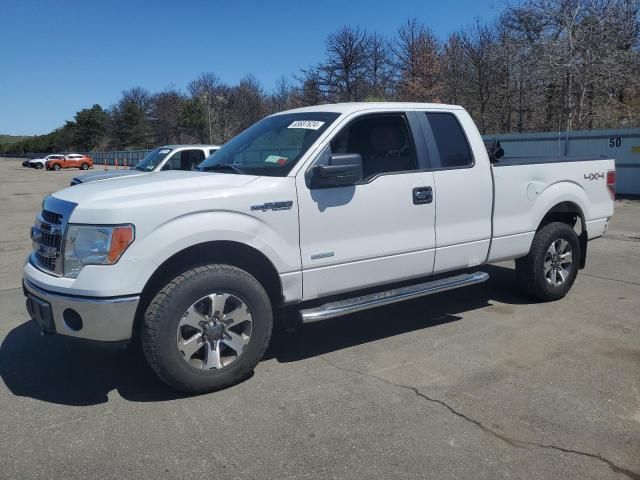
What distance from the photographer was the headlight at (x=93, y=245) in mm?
3523

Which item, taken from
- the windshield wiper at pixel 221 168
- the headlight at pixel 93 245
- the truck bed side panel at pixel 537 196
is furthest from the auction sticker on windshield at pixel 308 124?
the truck bed side panel at pixel 537 196

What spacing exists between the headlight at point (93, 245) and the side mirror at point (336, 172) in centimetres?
138

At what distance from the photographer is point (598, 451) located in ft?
10.3

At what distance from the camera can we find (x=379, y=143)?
481cm

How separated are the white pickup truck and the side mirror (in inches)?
0.4

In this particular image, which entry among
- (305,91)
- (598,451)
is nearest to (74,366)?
(598,451)

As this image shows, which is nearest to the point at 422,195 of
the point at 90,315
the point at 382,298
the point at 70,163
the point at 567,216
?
the point at 382,298

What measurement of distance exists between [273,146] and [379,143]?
917 millimetres

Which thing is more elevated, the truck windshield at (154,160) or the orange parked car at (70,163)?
the orange parked car at (70,163)

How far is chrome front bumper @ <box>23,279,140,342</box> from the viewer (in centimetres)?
349

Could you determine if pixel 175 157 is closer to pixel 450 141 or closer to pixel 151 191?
pixel 450 141

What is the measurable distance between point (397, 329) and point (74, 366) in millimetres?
2821

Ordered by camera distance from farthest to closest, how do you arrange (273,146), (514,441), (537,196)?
(537,196), (273,146), (514,441)

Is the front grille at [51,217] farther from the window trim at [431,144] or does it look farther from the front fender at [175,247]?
the window trim at [431,144]
